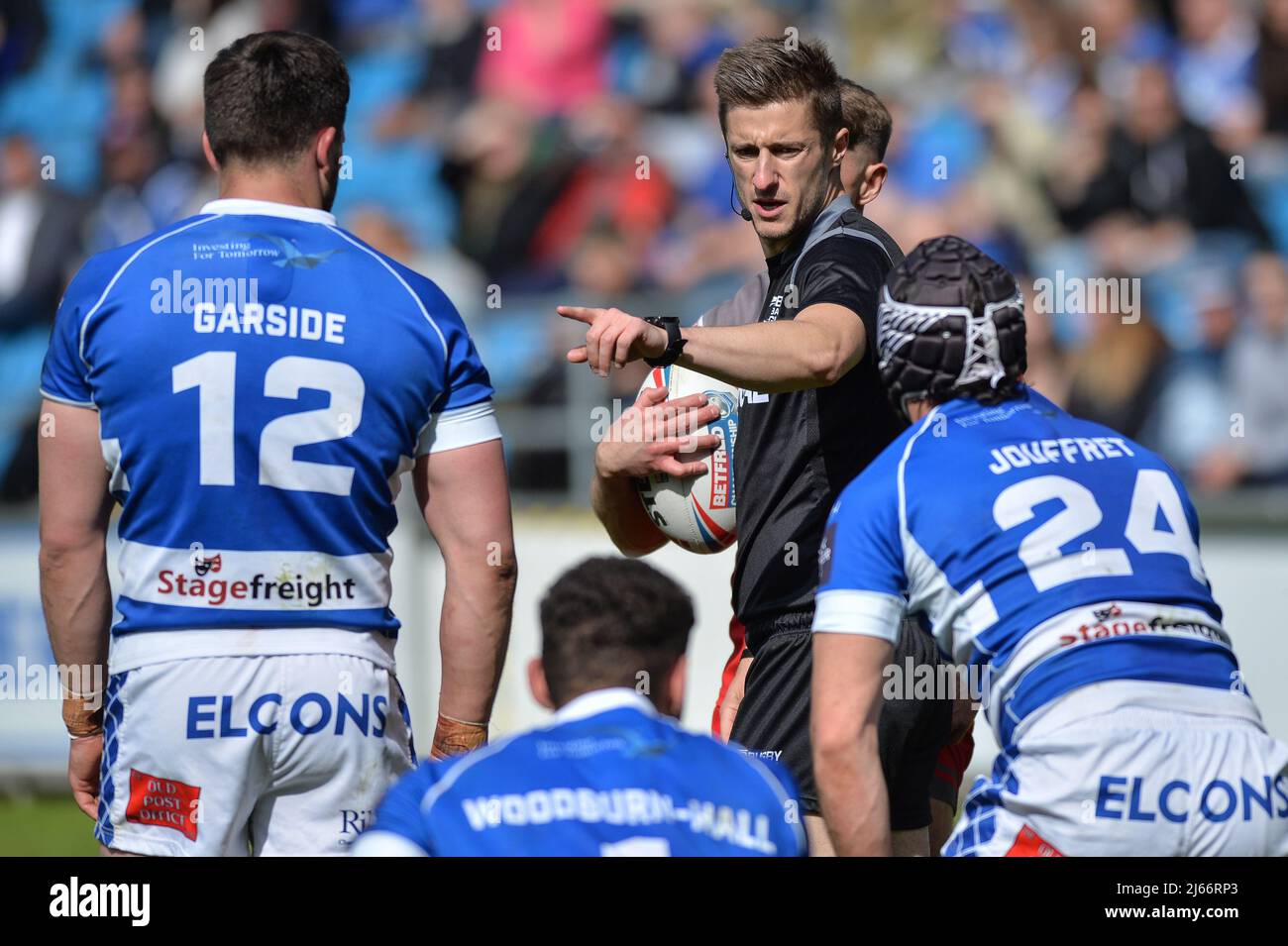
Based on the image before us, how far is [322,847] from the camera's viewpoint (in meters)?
3.96

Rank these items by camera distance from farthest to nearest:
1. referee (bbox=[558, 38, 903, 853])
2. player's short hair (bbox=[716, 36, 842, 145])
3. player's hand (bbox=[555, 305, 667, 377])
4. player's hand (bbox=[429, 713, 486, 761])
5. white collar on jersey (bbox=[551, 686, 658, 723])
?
player's short hair (bbox=[716, 36, 842, 145]) → referee (bbox=[558, 38, 903, 853]) → player's hand (bbox=[429, 713, 486, 761]) → player's hand (bbox=[555, 305, 667, 377]) → white collar on jersey (bbox=[551, 686, 658, 723])

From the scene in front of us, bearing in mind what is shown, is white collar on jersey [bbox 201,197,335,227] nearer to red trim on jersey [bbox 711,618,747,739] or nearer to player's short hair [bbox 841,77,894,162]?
red trim on jersey [bbox 711,618,747,739]

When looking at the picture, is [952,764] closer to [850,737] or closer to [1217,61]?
[850,737]

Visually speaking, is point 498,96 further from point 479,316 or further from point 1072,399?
point 1072,399

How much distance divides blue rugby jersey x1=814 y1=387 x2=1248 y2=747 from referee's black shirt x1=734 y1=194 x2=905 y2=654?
92 centimetres

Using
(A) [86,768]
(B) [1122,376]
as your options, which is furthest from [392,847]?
(B) [1122,376]

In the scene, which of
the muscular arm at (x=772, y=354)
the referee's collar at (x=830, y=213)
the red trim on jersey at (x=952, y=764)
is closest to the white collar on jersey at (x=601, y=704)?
the muscular arm at (x=772, y=354)

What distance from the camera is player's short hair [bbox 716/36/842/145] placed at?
15.3 ft

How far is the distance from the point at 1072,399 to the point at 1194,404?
0.73 m

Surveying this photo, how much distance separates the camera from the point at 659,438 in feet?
15.8

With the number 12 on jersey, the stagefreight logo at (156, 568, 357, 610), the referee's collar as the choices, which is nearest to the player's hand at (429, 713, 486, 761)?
the stagefreight logo at (156, 568, 357, 610)

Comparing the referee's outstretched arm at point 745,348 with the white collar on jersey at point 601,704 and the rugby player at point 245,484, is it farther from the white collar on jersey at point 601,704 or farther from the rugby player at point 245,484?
the white collar on jersey at point 601,704

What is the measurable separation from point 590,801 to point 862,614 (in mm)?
889
